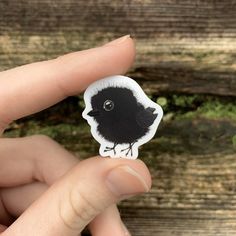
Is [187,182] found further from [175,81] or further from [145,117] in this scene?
[145,117]

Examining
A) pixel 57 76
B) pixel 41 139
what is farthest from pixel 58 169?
pixel 57 76

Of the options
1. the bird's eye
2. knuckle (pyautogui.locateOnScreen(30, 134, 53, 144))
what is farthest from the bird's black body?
knuckle (pyautogui.locateOnScreen(30, 134, 53, 144))

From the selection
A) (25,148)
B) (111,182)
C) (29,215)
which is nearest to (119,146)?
(111,182)

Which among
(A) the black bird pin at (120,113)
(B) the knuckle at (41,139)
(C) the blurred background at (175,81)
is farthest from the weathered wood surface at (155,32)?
(A) the black bird pin at (120,113)

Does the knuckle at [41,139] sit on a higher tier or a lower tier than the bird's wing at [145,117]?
lower

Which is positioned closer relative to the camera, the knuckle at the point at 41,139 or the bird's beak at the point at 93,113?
the bird's beak at the point at 93,113

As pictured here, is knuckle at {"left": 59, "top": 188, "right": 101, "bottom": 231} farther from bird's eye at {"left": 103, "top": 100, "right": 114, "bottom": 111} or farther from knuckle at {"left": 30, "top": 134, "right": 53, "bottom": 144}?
knuckle at {"left": 30, "top": 134, "right": 53, "bottom": 144}

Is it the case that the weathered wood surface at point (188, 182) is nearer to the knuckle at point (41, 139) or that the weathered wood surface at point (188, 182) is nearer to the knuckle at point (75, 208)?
the knuckle at point (41, 139)
